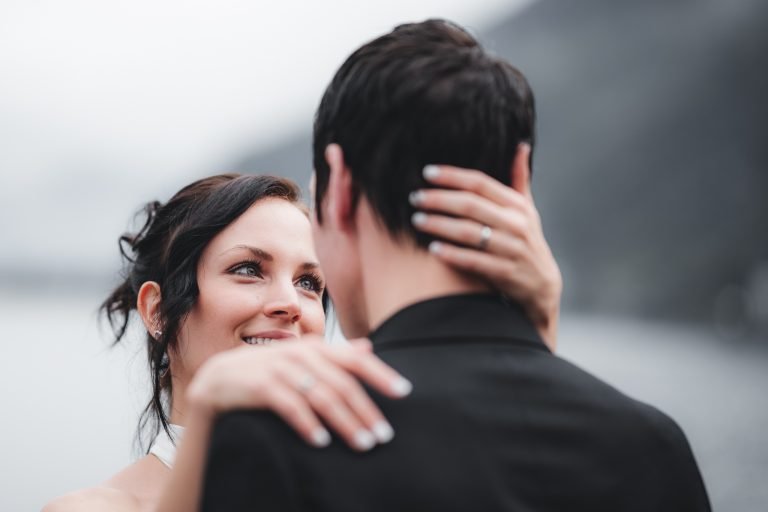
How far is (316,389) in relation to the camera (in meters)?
1.54

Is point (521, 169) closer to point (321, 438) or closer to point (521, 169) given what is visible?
point (521, 169)

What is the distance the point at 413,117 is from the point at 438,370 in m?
0.46

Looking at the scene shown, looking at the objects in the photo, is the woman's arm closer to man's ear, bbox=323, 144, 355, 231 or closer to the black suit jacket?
the black suit jacket

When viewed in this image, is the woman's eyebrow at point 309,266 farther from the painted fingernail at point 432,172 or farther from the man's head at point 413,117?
the painted fingernail at point 432,172

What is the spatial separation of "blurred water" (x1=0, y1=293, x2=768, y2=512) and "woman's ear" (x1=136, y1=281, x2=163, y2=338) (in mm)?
17221

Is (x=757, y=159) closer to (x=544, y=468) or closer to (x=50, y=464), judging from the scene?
(x=50, y=464)

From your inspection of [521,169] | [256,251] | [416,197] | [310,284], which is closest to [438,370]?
[416,197]

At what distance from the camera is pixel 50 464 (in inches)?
1670

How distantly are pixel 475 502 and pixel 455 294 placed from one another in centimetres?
37

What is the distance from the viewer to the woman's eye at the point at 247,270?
3.53m

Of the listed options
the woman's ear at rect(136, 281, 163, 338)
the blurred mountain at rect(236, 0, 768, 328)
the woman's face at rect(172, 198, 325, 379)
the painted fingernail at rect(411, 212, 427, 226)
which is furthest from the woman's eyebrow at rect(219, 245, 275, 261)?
the blurred mountain at rect(236, 0, 768, 328)

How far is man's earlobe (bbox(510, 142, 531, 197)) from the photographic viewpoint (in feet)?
5.76

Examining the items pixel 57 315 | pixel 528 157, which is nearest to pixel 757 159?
pixel 528 157

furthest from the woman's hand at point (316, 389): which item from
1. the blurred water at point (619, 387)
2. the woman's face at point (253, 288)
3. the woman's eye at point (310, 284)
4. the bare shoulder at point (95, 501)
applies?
the blurred water at point (619, 387)
